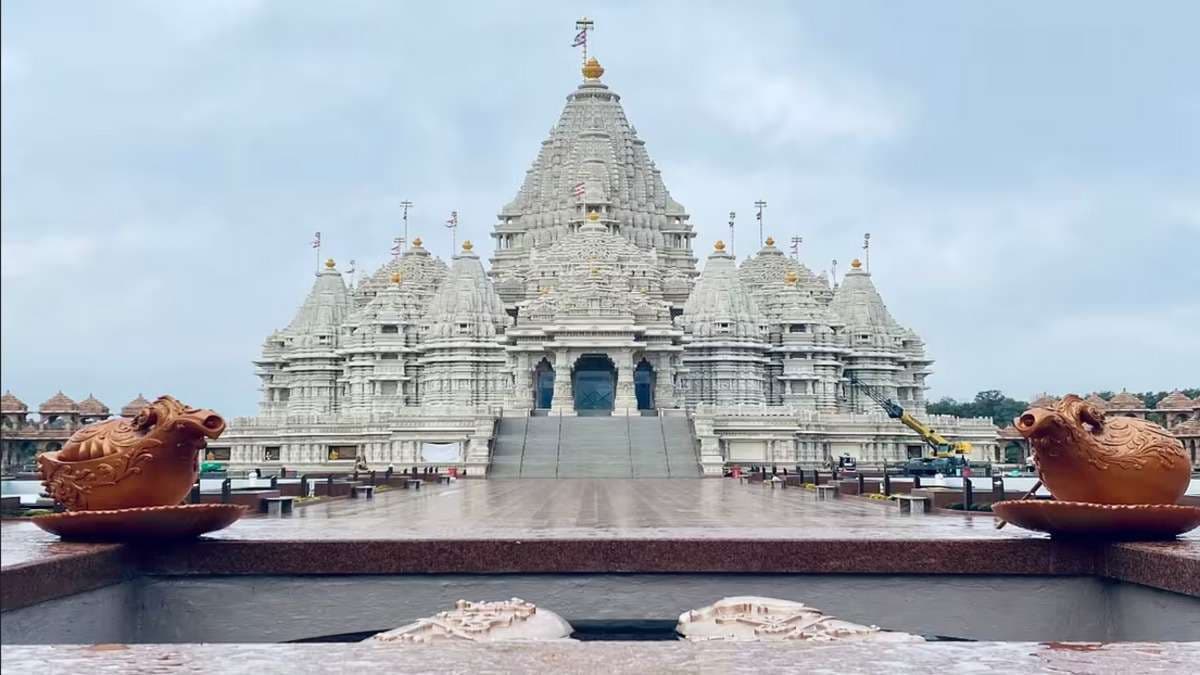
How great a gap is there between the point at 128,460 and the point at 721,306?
65512 mm

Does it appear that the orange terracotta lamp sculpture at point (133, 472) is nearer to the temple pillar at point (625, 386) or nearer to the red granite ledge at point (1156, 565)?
the red granite ledge at point (1156, 565)

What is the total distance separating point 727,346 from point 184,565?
→ 63.8m

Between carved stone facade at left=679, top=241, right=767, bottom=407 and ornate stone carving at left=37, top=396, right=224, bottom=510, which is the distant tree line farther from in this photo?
ornate stone carving at left=37, top=396, right=224, bottom=510

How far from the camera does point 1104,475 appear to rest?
12414 millimetres

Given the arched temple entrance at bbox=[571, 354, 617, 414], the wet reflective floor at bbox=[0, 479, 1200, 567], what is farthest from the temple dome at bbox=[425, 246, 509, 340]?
the wet reflective floor at bbox=[0, 479, 1200, 567]

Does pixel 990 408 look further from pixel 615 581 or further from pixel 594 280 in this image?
pixel 615 581

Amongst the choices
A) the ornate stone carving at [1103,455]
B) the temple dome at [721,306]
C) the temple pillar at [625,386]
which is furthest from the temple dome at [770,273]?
the ornate stone carving at [1103,455]

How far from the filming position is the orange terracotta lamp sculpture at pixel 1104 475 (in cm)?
1220

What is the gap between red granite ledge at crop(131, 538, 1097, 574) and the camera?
12.8 meters

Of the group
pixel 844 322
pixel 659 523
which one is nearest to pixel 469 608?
pixel 659 523

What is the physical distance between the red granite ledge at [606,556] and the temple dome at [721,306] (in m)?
63.0

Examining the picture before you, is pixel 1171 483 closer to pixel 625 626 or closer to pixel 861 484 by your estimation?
pixel 625 626

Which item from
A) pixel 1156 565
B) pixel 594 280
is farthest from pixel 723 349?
pixel 1156 565

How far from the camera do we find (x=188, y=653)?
7871 mm
